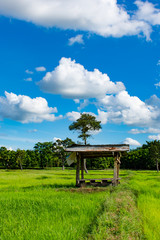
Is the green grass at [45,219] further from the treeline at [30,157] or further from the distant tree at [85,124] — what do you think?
the treeline at [30,157]

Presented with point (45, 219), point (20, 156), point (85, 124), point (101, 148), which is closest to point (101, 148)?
point (101, 148)

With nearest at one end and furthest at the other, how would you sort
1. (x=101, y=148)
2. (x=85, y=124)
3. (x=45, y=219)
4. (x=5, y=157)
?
(x=45, y=219) < (x=101, y=148) < (x=85, y=124) < (x=5, y=157)

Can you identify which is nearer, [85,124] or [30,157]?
[85,124]

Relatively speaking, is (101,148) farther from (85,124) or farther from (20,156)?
(20,156)

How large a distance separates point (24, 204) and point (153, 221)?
5015 millimetres


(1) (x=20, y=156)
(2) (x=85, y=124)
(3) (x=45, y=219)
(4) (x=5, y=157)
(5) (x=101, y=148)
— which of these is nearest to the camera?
(3) (x=45, y=219)

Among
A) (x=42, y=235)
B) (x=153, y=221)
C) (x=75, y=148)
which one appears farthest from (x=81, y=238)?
(x=75, y=148)

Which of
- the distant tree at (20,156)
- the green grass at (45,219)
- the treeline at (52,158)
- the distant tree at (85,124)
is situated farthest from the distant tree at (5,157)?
the green grass at (45,219)

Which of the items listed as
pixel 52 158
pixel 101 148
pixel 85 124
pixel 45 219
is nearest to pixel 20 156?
pixel 52 158

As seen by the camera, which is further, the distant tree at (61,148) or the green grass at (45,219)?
the distant tree at (61,148)

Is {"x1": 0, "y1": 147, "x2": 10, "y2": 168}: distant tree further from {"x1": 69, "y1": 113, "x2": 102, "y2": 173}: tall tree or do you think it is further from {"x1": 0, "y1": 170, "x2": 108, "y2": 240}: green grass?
{"x1": 0, "y1": 170, "x2": 108, "y2": 240}: green grass

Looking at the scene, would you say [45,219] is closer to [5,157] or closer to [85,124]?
[85,124]

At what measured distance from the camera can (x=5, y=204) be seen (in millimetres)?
9648

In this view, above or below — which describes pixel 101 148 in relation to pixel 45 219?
above
